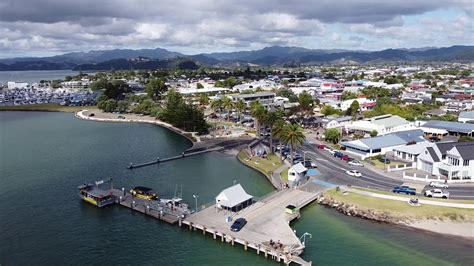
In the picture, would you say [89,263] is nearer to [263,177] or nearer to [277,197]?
[277,197]

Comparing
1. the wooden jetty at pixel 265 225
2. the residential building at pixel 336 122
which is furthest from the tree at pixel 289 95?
the wooden jetty at pixel 265 225

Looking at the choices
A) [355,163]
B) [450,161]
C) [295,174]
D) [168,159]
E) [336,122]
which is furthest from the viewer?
[336,122]

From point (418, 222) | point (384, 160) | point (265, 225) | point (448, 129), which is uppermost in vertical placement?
point (448, 129)

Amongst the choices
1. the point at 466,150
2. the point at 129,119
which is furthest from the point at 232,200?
the point at 129,119

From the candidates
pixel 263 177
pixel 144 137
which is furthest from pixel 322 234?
Result: pixel 144 137

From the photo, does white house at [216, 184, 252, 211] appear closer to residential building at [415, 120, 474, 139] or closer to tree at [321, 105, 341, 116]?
residential building at [415, 120, 474, 139]

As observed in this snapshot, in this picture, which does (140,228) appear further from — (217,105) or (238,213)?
(217,105)

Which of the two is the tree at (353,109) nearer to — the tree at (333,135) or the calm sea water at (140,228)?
the tree at (333,135)
